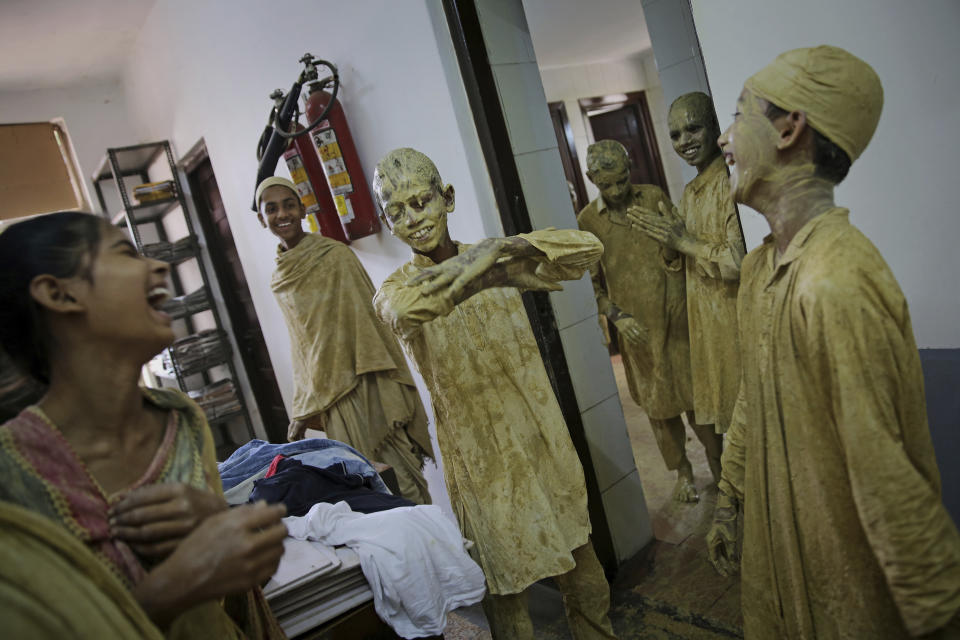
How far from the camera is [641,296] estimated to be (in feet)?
9.07

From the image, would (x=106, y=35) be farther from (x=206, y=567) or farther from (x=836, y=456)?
(x=836, y=456)

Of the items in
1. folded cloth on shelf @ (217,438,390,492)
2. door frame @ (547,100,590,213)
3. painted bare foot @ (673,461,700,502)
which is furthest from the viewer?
door frame @ (547,100,590,213)

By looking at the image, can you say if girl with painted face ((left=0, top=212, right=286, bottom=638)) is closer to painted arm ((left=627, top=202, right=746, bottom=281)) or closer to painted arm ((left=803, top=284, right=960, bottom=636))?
painted arm ((left=803, top=284, right=960, bottom=636))

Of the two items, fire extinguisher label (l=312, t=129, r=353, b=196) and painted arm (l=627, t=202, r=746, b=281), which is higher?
fire extinguisher label (l=312, t=129, r=353, b=196)

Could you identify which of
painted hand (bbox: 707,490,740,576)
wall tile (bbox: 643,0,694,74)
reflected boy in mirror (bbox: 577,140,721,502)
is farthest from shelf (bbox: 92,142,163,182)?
painted hand (bbox: 707,490,740,576)

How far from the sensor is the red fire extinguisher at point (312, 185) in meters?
3.44

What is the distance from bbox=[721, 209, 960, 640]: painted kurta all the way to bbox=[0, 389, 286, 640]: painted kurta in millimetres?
1014

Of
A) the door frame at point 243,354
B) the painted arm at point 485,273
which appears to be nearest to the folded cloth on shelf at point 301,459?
the painted arm at point 485,273

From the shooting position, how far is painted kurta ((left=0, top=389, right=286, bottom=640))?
2.86 feet

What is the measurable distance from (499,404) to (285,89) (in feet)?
8.98

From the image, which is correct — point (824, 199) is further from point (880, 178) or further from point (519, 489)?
point (519, 489)

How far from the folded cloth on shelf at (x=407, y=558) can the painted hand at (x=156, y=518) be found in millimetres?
556

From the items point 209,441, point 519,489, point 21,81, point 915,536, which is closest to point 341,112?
point 519,489

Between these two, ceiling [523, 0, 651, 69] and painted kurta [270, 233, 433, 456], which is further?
ceiling [523, 0, 651, 69]
